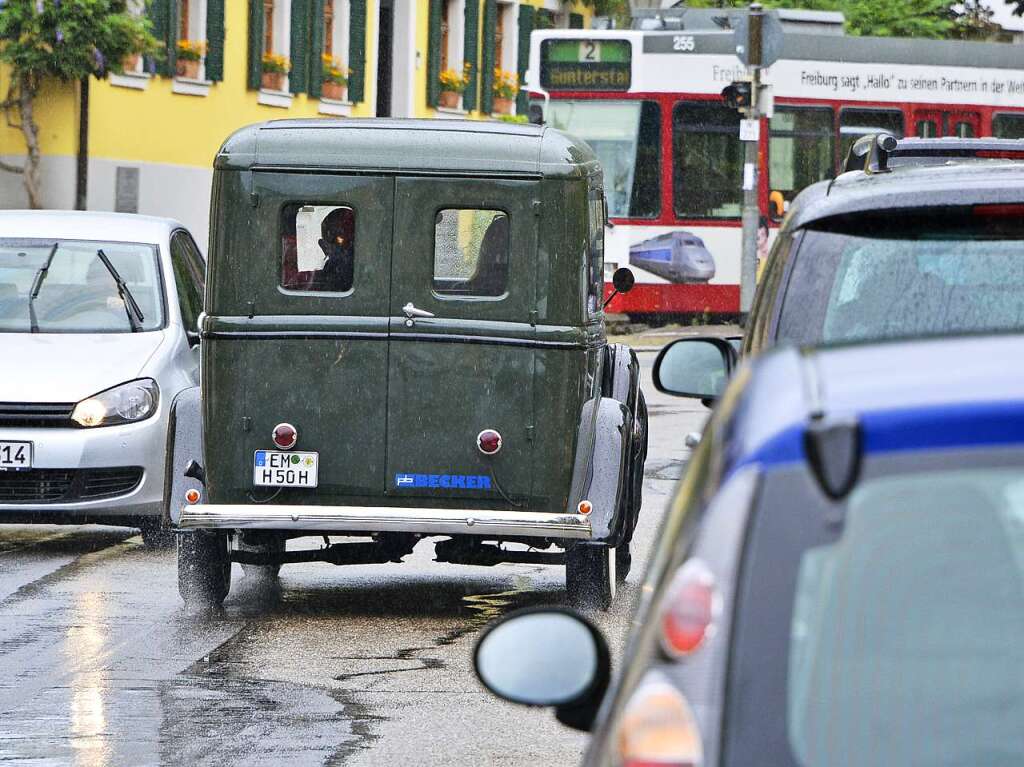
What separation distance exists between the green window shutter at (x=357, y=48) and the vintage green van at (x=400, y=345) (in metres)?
32.8

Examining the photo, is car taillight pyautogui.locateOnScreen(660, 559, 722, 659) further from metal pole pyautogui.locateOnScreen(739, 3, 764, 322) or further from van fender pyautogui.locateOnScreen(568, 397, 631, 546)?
metal pole pyautogui.locateOnScreen(739, 3, 764, 322)

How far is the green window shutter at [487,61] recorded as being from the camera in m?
47.2

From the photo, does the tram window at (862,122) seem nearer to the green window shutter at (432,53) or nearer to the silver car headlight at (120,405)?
the green window shutter at (432,53)

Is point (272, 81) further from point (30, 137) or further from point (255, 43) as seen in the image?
point (30, 137)

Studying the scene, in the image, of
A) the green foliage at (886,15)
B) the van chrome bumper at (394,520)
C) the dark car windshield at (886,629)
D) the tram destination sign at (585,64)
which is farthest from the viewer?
the green foliage at (886,15)

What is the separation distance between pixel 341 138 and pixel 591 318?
4.17 ft

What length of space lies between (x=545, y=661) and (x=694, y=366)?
404 cm

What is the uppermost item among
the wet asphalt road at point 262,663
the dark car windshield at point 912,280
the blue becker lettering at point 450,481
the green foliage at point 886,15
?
the green foliage at point 886,15

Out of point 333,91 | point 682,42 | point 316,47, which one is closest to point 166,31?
point 316,47

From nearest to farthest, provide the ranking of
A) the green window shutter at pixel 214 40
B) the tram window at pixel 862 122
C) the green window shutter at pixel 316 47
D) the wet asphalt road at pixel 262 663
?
the wet asphalt road at pixel 262 663 < the tram window at pixel 862 122 < the green window shutter at pixel 214 40 < the green window shutter at pixel 316 47

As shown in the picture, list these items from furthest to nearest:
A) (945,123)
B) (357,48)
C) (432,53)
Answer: (432,53), (357,48), (945,123)

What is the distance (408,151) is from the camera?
32.1ft

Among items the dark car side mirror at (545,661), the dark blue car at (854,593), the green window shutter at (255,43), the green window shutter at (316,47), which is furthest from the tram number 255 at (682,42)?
the dark blue car at (854,593)

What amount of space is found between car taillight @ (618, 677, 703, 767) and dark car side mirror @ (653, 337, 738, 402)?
14.8 feet
